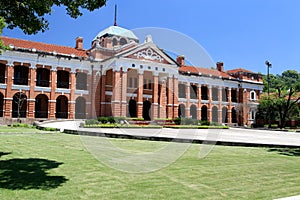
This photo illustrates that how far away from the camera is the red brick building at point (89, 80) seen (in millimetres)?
32625

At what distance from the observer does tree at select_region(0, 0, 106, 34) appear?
769cm

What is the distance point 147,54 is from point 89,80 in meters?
8.89

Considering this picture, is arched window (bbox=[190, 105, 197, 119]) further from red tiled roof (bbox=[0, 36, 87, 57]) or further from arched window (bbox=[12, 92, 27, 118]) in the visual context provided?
arched window (bbox=[12, 92, 27, 118])

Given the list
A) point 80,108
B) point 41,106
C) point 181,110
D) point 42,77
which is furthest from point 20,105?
point 181,110

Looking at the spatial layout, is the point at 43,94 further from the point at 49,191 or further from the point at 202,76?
the point at 49,191

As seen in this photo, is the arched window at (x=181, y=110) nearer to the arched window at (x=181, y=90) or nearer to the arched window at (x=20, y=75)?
the arched window at (x=181, y=90)

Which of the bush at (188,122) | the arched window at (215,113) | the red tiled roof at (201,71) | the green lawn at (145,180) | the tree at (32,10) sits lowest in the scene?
the green lawn at (145,180)

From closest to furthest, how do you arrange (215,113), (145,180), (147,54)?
(145,180), (147,54), (215,113)

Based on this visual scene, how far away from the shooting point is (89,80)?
36.9 m

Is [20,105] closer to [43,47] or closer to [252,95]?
[43,47]

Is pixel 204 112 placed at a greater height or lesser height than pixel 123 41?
lesser

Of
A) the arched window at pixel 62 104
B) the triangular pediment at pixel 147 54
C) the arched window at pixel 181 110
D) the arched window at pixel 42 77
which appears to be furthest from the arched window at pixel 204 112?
the arched window at pixel 42 77

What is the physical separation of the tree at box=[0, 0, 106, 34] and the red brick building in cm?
2427

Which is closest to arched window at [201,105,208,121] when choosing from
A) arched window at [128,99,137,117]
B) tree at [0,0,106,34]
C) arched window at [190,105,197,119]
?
arched window at [190,105,197,119]
